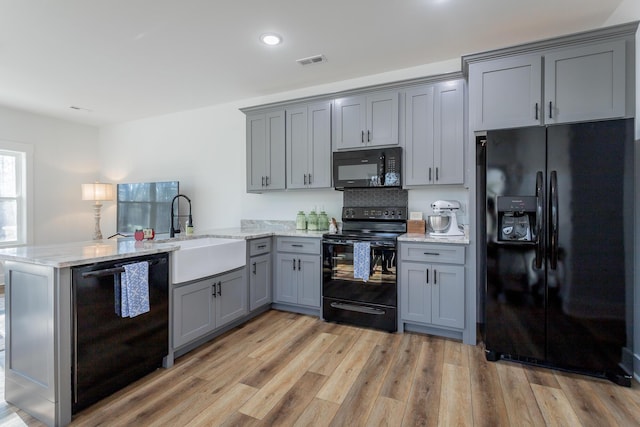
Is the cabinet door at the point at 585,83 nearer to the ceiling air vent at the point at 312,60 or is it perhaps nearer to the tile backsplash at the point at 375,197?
the tile backsplash at the point at 375,197

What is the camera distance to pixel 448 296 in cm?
273

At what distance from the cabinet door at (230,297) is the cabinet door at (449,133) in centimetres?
209

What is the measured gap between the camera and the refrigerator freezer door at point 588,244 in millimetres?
2080

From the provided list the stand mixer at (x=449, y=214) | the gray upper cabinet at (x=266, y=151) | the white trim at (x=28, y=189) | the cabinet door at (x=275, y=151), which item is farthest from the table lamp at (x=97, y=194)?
the stand mixer at (x=449, y=214)

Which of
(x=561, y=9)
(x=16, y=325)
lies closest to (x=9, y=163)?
(x=16, y=325)

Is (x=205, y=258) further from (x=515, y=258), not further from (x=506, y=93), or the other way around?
(x=506, y=93)

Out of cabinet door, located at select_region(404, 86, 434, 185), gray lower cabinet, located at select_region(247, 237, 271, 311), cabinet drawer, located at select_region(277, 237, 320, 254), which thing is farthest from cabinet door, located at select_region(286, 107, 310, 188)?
cabinet door, located at select_region(404, 86, 434, 185)

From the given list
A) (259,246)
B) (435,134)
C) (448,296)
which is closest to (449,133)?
(435,134)

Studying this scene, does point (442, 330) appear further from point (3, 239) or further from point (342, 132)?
point (3, 239)

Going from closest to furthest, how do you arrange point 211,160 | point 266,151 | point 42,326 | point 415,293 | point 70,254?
point 42,326 < point 70,254 < point 415,293 < point 266,151 < point 211,160

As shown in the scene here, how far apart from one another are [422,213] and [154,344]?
2651 millimetres

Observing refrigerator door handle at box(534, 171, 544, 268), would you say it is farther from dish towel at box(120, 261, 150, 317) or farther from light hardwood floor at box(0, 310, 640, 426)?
dish towel at box(120, 261, 150, 317)

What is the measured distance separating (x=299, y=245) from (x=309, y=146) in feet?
3.68

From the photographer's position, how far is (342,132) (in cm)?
340
